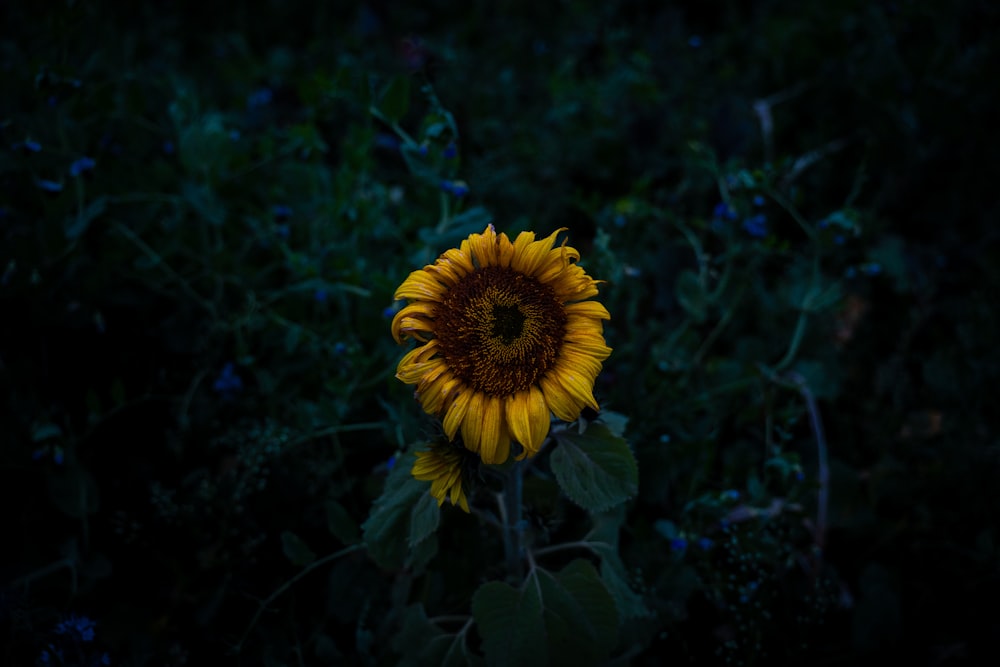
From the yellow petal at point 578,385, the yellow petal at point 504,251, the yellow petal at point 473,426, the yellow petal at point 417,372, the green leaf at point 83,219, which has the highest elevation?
the green leaf at point 83,219

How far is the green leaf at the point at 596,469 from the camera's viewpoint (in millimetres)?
1606

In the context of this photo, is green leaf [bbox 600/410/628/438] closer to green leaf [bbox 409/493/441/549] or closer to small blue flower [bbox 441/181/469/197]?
green leaf [bbox 409/493/441/549]

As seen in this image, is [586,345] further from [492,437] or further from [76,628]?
[76,628]

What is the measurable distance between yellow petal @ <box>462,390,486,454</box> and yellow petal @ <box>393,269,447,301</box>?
9.6 inches

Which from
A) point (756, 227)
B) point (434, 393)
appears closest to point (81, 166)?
point (434, 393)

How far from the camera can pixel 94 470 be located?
2.42 m

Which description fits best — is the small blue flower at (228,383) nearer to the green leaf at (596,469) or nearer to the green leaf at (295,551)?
the green leaf at (295,551)

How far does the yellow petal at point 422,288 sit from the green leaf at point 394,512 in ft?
1.41

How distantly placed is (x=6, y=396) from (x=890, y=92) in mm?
4064

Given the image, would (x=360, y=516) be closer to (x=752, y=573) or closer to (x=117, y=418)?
(x=117, y=418)

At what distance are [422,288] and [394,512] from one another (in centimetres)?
59

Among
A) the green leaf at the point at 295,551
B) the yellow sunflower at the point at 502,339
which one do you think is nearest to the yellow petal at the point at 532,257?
the yellow sunflower at the point at 502,339

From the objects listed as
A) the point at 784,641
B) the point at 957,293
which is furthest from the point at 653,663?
the point at 957,293

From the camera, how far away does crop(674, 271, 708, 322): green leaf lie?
2.58 meters
